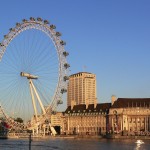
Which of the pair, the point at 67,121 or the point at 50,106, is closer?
the point at 50,106

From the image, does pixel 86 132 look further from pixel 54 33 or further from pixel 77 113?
pixel 54 33

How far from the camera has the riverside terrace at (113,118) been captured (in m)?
131

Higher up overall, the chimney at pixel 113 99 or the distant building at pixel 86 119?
the chimney at pixel 113 99

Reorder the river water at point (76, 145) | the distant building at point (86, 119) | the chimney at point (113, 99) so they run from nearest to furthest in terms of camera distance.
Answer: the river water at point (76, 145)
the chimney at point (113, 99)
the distant building at point (86, 119)

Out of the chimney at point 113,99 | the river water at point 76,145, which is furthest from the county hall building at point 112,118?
the river water at point 76,145

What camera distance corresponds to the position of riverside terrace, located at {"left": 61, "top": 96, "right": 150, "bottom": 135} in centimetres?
13062

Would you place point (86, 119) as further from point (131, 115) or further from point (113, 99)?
point (131, 115)

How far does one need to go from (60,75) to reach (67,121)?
7808 centimetres

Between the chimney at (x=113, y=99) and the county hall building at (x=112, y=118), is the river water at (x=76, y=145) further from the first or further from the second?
the chimney at (x=113, y=99)

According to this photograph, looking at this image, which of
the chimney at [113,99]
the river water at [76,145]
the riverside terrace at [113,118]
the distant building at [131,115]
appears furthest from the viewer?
the chimney at [113,99]

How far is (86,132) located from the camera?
480 feet

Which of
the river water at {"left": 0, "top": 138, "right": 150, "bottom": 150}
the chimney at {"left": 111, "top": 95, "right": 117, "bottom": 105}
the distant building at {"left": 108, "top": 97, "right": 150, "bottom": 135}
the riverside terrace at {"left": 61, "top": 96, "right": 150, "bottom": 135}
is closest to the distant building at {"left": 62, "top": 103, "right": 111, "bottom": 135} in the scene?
the riverside terrace at {"left": 61, "top": 96, "right": 150, "bottom": 135}

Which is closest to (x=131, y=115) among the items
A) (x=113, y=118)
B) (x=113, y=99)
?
(x=113, y=118)

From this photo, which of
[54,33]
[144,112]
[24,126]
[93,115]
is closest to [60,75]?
[54,33]
